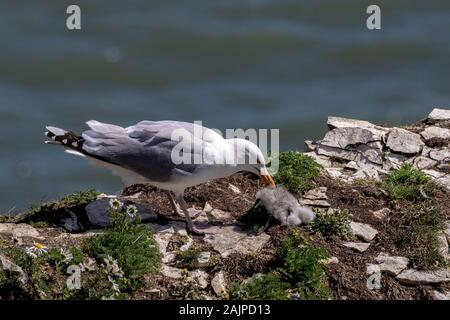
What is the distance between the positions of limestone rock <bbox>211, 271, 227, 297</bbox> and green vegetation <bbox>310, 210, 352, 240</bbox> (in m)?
1.17

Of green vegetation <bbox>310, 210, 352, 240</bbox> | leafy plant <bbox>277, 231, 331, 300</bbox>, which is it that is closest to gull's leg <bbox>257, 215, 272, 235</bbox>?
green vegetation <bbox>310, 210, 352, 240</bbox>

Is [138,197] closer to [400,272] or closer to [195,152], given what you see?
[195,152]

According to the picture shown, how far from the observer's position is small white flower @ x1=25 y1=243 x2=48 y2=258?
9.48 metres

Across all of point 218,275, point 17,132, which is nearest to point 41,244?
point 218,275

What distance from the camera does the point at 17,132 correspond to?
63.1 ft

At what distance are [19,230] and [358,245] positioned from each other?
3.13 meters

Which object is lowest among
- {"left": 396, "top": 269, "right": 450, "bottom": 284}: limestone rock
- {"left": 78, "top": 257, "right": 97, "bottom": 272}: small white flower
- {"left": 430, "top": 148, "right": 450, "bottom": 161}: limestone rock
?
{"left": 396, "top": 269, "right": 450, "bottom": 284}: limestone rock

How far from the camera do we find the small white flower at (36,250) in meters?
9.48

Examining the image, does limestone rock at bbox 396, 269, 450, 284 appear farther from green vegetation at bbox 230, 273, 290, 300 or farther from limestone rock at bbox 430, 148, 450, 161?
limestone rock at bbox 430, 148, 450, 161

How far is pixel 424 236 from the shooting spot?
10070 mm

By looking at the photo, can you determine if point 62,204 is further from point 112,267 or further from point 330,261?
point 330,261

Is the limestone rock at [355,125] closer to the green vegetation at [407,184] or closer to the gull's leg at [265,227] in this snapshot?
the green vegetation at [407,184]

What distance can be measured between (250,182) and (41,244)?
2484mm
